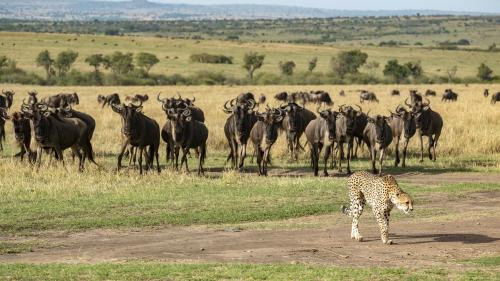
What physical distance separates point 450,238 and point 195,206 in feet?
16.2

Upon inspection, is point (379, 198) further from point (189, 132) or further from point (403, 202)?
point (189, 132)

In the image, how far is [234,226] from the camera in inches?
596

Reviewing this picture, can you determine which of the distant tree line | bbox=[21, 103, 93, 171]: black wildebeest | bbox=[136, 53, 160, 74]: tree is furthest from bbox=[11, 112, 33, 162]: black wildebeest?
bbox=[136, 53, 160, 74]: tree

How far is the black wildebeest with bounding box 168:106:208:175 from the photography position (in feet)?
74.5

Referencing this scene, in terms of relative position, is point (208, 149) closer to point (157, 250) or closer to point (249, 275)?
point (157, 250)

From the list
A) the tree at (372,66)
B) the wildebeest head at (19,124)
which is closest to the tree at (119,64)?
the tree at (372,66)

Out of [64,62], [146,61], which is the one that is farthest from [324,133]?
[146,61]

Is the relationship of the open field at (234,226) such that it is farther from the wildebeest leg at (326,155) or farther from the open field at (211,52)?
the open field at (211,52)

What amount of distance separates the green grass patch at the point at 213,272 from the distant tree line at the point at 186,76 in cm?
6917

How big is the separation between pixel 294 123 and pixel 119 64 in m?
69.8

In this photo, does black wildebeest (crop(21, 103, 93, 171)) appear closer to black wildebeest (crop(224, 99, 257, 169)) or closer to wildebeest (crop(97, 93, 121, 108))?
black wildebeest (crop(224, 99, 257, 169))

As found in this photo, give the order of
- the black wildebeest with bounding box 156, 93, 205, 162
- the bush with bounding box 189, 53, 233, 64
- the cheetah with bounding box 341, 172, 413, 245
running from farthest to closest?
the bush with bounding box 189, 53, 233, 64 → the black wildebeest with bounding box 156, 93, 205, 162 → the cheetah with bounding box 341, 172, 413, 245

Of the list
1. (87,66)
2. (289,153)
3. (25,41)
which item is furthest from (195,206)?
(25,41)

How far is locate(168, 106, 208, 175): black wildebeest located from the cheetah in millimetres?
8991
